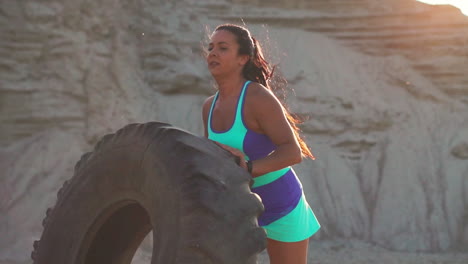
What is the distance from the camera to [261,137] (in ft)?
11.2

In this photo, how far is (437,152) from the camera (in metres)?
14.6

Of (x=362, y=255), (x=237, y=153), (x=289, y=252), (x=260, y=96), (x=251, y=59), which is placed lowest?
(x=362, y=255)

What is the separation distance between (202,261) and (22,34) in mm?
9676

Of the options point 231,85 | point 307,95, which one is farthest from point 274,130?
point 307,95

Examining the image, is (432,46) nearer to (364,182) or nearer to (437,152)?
(437,152)

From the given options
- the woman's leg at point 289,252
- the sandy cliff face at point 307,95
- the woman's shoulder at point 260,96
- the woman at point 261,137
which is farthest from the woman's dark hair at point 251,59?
the sandy cliff face at point 307,95

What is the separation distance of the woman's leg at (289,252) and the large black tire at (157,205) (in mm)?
562

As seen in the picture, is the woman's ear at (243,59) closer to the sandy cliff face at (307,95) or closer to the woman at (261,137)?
the woman at (261,137)

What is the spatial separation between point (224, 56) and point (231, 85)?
0.50 feet

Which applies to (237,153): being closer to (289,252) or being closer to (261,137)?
(261,137)

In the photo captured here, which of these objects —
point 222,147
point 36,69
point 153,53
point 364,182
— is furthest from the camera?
point 364,182

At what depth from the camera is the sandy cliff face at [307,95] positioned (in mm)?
11375

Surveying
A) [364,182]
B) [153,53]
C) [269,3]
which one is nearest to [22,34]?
[153,53]

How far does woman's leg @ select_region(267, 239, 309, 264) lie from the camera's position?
3455 millimetres
